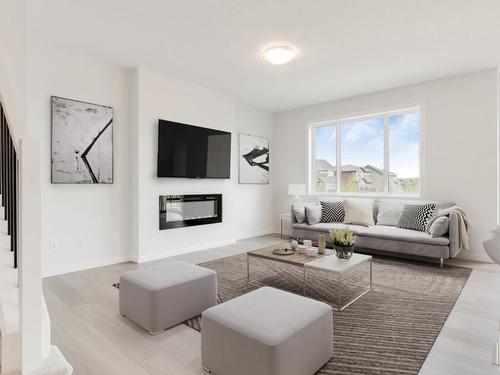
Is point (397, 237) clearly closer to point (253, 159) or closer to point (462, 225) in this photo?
point (462, 225)

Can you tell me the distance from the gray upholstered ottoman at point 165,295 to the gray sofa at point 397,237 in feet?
9.05

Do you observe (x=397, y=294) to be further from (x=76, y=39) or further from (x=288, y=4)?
(x=76, y=39)

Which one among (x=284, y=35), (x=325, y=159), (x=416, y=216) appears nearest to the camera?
(x=284, y=35)

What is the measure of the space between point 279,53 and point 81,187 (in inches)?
115

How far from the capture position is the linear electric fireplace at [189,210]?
4.46 m

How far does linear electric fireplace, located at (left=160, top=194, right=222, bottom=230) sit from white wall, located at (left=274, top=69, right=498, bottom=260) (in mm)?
3263

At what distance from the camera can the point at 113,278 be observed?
3.43 m

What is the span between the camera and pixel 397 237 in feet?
13.6

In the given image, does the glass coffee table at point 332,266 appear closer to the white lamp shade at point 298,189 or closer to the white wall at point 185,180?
the white wall at point 185,180

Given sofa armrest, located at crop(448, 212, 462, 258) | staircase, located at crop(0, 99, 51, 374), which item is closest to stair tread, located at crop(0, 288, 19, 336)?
staircase, located at crop(0, 99, 51, 374)

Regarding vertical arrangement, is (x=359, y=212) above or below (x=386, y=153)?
below

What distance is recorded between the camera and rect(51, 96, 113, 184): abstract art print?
3566mm

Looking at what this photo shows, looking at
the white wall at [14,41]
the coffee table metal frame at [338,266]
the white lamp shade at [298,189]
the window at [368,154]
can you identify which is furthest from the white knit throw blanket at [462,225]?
the white wall at [14,41]

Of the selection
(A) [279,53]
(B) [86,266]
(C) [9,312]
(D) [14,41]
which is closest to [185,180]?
(B) [86,266]
